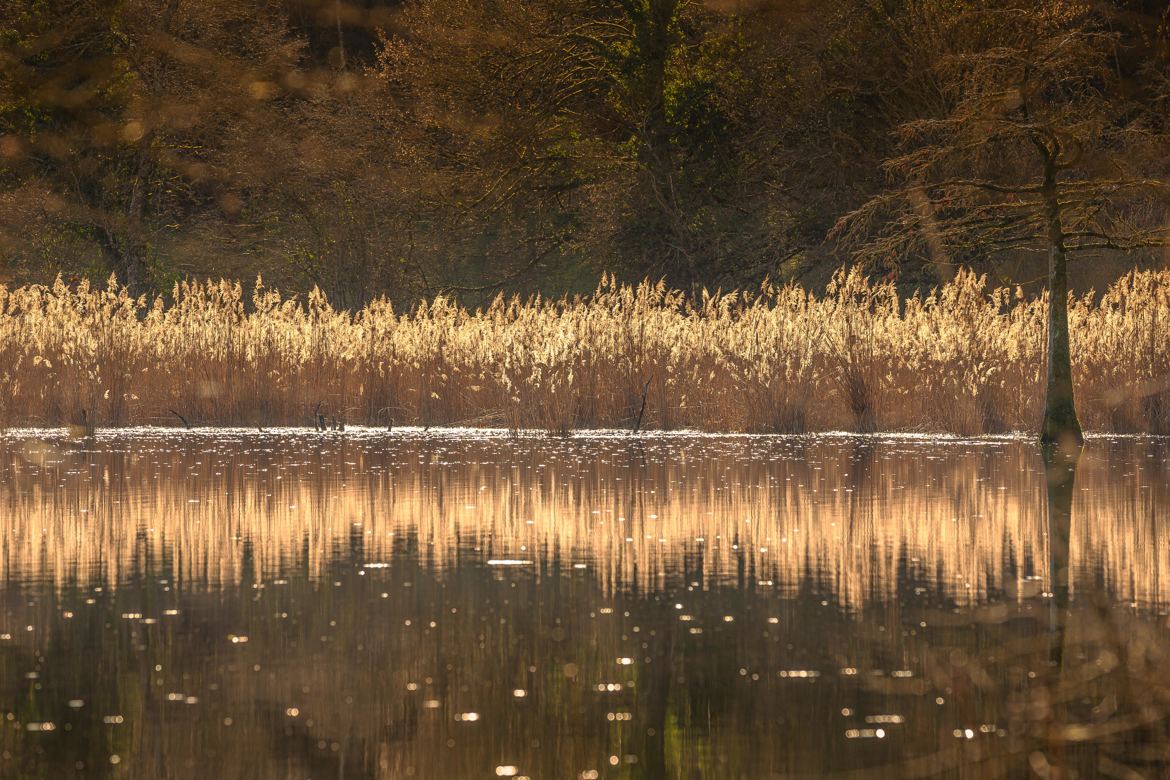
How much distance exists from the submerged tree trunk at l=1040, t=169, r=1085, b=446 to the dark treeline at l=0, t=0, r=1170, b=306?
5.60 ft

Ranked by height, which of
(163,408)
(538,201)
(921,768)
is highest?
(538,201)

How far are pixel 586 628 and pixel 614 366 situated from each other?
1298cm

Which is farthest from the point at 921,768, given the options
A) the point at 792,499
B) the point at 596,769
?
the point at 792,499

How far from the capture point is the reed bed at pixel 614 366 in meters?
19.1

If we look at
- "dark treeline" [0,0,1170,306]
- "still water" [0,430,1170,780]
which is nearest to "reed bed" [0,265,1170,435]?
"dark treeline" [0,0,1170,306]

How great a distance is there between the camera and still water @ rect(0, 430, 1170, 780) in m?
5.02

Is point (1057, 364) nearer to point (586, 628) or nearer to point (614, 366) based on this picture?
point (614, 366)

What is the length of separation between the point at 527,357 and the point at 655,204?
14.9 m

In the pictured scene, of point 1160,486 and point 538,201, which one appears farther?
point 538,201

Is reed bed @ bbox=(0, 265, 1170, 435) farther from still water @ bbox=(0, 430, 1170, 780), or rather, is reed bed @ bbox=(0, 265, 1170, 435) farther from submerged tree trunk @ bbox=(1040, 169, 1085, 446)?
still water @ bbox=(0, 430, 1170, 780)

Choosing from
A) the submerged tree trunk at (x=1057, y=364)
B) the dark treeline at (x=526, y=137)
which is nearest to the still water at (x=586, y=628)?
the submerged tree trunk at (x=1057, y=364)

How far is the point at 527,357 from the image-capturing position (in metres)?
19.9

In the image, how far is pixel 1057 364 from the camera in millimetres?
16859

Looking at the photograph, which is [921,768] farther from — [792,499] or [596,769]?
[792,499]
